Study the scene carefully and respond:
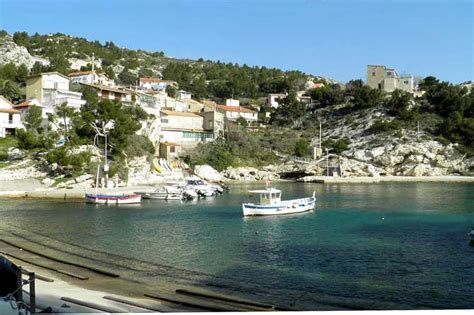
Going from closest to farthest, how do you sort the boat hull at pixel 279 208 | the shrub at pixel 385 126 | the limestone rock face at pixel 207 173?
the boat hull at pixel 279 208, the limestone rock face at pixel 207 173, the shrub at pixel 385 126

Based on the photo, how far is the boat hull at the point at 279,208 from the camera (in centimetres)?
1670

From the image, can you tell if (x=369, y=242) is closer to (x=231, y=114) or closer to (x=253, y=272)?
(x=253, y=272)

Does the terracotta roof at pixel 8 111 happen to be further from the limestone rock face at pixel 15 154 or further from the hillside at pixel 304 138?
the limestone rock face at pixel 15 154

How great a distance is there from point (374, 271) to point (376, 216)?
24.6 feet

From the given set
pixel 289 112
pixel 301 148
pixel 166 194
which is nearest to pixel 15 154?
pixel 166 194

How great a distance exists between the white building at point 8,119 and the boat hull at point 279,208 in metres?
16.9

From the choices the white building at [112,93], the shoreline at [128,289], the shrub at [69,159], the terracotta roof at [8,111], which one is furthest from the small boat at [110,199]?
the white building at [112,93]

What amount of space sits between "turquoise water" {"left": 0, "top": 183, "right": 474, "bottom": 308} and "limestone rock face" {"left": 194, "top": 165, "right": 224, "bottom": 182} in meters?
11.8

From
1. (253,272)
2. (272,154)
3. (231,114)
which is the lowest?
(253,272)

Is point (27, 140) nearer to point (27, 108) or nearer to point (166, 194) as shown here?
point (27, 108)

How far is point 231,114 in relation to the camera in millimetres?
47312

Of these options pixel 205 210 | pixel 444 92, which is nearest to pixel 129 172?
pixel 205 210

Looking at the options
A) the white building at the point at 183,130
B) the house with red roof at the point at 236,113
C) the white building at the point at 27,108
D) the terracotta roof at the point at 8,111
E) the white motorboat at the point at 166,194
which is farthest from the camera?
the house with red roof at the point at 236,113

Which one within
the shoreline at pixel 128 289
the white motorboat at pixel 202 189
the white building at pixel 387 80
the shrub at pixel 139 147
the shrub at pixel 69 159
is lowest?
the shoreline at pixel 128 289
